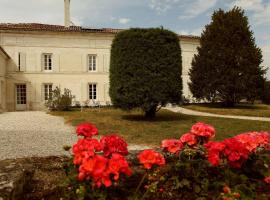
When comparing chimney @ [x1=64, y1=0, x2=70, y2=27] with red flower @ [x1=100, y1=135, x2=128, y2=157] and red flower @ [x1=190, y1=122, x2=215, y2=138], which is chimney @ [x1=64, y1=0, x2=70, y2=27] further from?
red flower @ [x1=100, y1=135, x2=128, y2=157]

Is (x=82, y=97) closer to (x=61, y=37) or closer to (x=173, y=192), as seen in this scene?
(x=61, y=37)

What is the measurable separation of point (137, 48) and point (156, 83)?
1723 mm

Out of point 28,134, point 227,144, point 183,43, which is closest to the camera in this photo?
point 227,144

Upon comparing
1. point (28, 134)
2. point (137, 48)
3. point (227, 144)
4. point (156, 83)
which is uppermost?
point (137, 48)

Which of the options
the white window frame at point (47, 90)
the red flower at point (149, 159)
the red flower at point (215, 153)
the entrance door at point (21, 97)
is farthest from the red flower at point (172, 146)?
the entrance door at point (21, 97)

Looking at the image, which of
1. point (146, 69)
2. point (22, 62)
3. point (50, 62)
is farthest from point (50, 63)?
point (146, 69)

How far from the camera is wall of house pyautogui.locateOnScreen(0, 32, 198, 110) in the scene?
24547mm

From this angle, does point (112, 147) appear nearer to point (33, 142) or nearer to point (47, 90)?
point (33, 142)

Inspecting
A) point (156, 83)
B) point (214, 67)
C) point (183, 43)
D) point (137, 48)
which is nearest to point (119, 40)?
point (137, 48)

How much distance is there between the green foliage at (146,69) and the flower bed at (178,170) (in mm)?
10062

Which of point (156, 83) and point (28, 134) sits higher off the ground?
point (156, 83)

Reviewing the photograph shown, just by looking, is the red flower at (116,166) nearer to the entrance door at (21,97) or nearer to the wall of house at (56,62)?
the wall of house at (56,62)

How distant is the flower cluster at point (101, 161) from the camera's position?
5.67 feet

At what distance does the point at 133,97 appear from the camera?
42.2 feet
